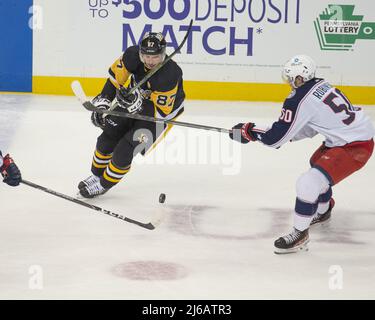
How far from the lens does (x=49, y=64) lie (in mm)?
8023

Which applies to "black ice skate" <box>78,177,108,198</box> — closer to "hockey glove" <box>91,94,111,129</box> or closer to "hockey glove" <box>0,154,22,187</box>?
"hockey glove" <box>91,94,111,129</box>

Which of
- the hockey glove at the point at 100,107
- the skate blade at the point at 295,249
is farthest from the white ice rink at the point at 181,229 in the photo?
the hockey glove at the point at 100,107

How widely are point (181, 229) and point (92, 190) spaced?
2.29 ft

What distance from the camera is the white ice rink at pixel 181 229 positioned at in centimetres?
360

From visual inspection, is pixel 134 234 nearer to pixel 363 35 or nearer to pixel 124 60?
pixel 124 60

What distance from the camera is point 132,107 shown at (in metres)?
4.71

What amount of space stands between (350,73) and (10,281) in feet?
16.7

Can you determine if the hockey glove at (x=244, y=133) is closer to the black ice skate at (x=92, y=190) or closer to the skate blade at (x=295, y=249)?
the skate blade at (x=295, y=249)

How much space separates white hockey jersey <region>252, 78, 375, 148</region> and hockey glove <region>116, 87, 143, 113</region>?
827mm

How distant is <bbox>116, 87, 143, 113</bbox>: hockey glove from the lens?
185 inches

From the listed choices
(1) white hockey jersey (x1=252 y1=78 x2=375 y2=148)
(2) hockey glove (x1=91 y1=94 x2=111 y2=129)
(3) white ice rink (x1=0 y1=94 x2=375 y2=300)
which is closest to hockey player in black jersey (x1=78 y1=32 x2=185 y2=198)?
(2) hockey glove (x1=91 y1=94 x2=111 y2=129)

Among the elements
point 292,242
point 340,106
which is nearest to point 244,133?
point 340,106

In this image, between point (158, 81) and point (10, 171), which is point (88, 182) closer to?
point (158, 81)
